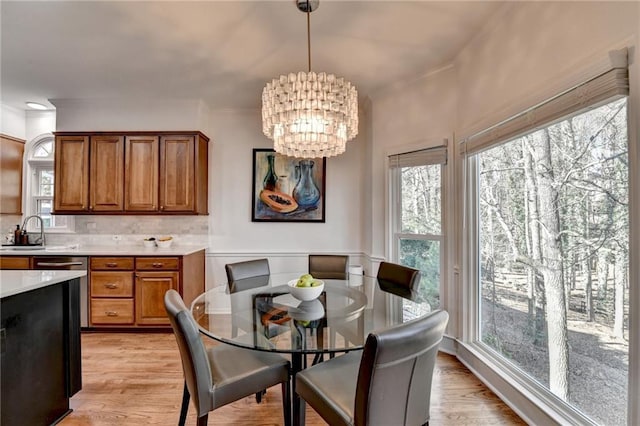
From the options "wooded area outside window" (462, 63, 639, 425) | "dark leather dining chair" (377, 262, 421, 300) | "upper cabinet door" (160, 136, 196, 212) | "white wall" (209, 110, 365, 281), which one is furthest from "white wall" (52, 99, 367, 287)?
"wooded area outside window" (462, 63, 639, 425)

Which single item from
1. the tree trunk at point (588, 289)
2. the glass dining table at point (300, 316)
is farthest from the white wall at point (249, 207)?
the tree trunk at point (588, 289)

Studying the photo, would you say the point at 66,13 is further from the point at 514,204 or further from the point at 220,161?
the point at 514,204

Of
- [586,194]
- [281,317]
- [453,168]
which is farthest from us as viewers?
[453,168]

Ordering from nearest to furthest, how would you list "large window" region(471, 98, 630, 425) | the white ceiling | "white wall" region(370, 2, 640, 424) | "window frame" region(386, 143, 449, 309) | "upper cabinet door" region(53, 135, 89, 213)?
"white wall" region(370, 2, 640, 424)
"large window" region(471, 98, 630, 425)
the white ceiling
"window frame" region(386, 143, 449, 309)
"upper cabinet door" region(53, 135, 89, 213)

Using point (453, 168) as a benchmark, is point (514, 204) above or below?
below

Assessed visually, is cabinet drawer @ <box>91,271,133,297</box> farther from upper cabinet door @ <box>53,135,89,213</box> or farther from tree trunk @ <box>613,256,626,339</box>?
tree trunk @ <box>613,256,626,339</box>

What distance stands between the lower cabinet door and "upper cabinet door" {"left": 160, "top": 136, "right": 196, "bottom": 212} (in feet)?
2.58

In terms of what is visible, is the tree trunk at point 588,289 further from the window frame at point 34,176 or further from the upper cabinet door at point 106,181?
the window frame at point 34,176

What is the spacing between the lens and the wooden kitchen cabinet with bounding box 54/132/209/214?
11.5 ft

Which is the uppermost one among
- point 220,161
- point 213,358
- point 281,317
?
point 220,161

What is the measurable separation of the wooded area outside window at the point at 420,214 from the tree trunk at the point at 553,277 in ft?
3.28

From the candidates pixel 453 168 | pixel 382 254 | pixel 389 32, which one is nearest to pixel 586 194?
pixel 453 168

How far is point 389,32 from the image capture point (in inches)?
90.9

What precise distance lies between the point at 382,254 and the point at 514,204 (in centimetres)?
155
